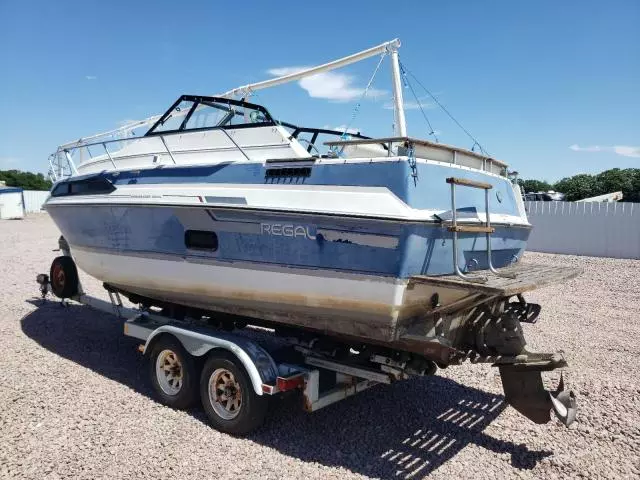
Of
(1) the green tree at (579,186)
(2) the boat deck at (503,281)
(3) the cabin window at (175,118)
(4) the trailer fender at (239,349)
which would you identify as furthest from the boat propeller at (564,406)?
(1) the green tree at (579,186)

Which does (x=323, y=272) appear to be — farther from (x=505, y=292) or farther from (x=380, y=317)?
(x=505, y=292)

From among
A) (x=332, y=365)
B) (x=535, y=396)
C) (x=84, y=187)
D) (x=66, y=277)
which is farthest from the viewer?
(x=66, y=277)

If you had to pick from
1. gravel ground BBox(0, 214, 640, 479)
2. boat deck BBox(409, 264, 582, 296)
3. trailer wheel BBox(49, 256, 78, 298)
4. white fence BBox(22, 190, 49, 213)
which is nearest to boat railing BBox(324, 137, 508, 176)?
boat deck BBox(409, 264, 582, 296)

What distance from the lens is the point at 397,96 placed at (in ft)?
15.8

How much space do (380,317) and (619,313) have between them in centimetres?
663

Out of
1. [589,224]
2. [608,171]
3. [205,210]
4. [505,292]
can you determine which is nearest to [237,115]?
[205,210]

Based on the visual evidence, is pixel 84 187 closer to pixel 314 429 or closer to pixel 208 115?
pixel 208 115

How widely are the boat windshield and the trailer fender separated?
1.84 meters

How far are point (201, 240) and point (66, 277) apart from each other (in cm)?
337

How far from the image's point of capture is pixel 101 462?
3645 mm

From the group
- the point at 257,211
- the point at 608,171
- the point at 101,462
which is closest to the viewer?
the point at 101,462

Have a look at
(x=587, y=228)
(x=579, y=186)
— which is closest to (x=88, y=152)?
(x=587, y=228)

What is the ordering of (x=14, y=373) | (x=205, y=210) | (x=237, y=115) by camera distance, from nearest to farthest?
(x=205, y=210)
(x=237, y=115)
(x=14, y=373)

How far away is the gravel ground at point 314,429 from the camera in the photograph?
3.69m
